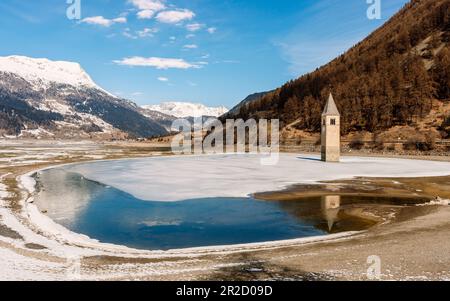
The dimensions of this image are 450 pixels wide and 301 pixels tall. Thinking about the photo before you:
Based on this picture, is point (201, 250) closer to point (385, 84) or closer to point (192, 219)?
point (192, 219)

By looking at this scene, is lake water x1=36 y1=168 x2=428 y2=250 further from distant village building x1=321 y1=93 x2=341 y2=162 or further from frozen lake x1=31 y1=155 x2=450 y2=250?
distant village building x1=321 y1=93 x2=341 y2=162

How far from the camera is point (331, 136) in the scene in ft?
209

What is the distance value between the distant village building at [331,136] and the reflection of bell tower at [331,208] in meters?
34.5

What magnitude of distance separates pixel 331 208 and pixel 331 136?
40416mm

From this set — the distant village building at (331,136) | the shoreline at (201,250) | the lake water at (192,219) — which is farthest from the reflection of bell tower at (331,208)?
the distant village building at (331,136)

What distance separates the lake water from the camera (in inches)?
730

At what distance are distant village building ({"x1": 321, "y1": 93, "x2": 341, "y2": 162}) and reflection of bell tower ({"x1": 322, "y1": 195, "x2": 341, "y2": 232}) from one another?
3445 centimetres

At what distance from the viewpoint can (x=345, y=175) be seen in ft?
143

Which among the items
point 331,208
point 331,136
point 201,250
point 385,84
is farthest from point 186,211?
point 385,84

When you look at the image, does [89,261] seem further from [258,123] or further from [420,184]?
[258,123]

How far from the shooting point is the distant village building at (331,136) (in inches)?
2474

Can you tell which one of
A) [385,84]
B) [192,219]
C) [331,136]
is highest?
[385,84]

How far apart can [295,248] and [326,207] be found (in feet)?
33.9

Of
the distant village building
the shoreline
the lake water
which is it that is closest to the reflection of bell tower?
the lake water
